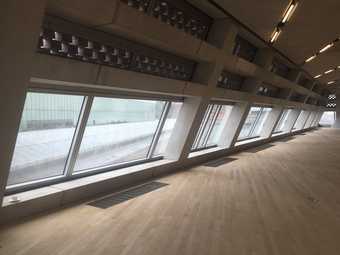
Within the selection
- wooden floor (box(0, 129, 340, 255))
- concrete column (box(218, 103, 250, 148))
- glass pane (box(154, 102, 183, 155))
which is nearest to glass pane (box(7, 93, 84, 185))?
wooden floor (box(0, 129, 340, 255))

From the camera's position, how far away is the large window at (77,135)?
16.1 feet

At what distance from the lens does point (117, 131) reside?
269 inches

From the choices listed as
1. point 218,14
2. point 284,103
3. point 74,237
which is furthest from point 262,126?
point 74,237

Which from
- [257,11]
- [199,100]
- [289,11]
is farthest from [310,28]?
[199,100]

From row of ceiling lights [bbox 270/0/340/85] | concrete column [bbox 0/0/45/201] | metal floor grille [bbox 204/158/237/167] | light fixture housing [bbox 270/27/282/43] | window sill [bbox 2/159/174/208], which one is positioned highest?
row of ceiling lights [bbox 270/0/340/85]

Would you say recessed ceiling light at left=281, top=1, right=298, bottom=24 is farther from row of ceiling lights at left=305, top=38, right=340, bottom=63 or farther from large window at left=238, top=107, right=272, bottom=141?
large window at left=238, top=107, right=272, bottom=141

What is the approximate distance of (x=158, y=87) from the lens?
6336mm

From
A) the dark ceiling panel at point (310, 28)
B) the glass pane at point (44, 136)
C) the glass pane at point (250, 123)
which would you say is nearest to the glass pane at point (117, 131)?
the glass pane at point (44, 136)

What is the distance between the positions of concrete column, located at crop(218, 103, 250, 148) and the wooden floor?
11.5 feet

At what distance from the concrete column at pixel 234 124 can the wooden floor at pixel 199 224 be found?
11.5ft

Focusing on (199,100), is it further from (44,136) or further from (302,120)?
(302,120)

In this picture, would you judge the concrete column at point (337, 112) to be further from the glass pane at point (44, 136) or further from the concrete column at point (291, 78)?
the glass pane at point (44, 136)

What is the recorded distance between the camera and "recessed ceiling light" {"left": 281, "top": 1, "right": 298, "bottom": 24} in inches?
285

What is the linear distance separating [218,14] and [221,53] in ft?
2.92
